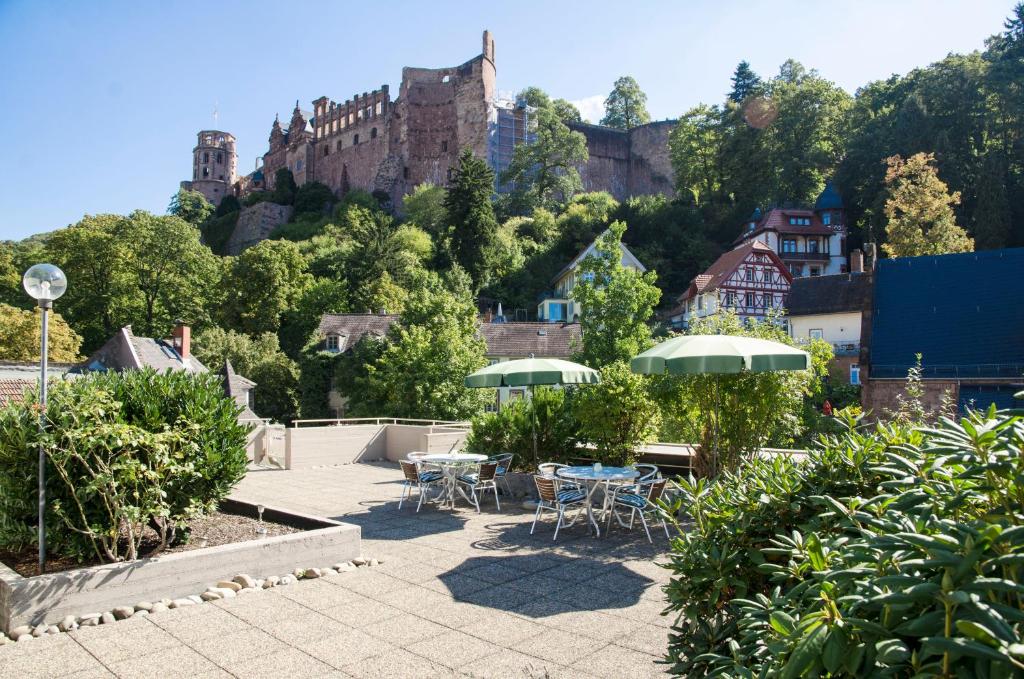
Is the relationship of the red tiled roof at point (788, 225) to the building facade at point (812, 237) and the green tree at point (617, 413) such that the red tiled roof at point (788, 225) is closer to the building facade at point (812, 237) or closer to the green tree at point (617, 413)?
the building facade at point (812, 237)

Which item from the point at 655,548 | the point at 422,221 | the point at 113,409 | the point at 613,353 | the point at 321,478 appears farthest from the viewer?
the point at 422,221

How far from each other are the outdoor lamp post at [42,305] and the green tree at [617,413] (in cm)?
637

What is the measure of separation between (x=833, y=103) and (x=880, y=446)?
5929 centimetres

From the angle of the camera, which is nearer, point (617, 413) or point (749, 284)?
point (617, 413)

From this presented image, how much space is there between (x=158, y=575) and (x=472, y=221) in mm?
47056

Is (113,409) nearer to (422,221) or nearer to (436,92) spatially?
(422,221)

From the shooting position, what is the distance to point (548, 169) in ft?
216

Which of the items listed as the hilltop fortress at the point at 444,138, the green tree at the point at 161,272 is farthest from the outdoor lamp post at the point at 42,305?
the hilltop fortress at the point at 444,138

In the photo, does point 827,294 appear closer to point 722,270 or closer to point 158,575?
point 722,270

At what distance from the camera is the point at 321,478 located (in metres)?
13.2

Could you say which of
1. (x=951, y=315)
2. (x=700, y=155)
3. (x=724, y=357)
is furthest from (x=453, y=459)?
(x=700, y=155)

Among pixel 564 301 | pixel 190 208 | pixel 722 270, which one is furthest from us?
pixel 190 208

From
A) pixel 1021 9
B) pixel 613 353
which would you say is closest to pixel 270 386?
pixel 613 353

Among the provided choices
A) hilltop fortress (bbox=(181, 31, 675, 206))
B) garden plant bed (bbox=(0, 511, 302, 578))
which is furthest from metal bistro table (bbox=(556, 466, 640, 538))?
hilltop fortress (bbox=(181, 31, 675, 206))
